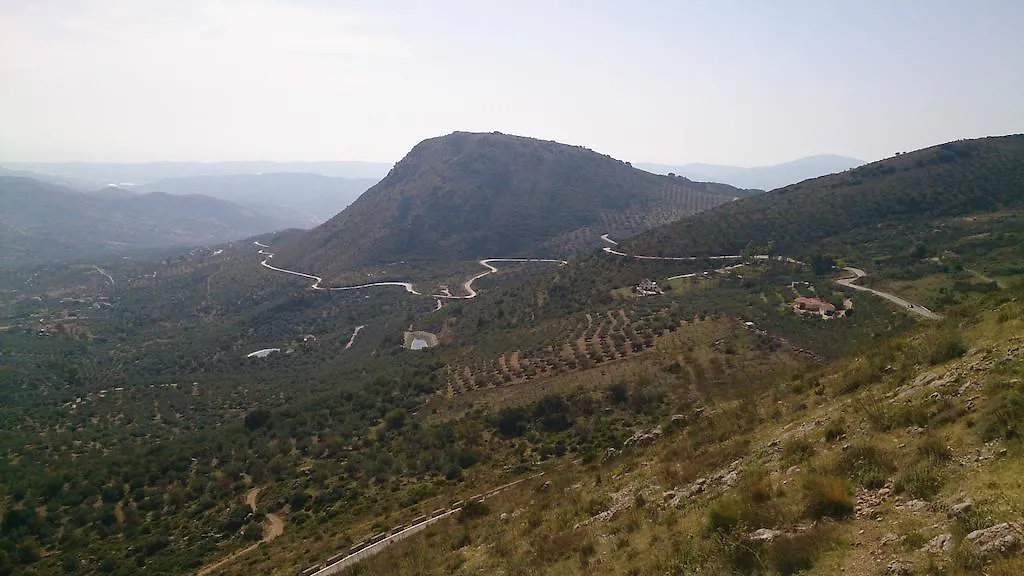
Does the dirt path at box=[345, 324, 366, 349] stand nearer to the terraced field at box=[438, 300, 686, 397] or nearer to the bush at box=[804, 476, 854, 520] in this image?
the terraced field at box=[438, 300, 686, 397]

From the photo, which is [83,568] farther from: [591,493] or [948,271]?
[948,271]

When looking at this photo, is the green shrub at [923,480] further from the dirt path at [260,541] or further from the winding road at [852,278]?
the dirt path at [260,541]

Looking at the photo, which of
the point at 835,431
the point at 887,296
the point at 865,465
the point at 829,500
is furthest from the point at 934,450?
the point at 887,296

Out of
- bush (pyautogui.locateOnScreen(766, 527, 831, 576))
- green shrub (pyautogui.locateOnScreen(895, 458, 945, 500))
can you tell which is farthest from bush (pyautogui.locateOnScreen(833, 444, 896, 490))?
bush (pyautogui.locateOnScreen(766, 527, 831, 576))

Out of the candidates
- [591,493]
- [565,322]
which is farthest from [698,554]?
[565,322]

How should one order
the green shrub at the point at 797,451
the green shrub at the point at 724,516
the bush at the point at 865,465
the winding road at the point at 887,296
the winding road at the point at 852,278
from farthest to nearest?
the winding road at the point at 852,278, the winding road at the point at 887,296, the green shrub at the point at 797,451, the green shrub at the point at 724,516, the bush at the point at 865,465

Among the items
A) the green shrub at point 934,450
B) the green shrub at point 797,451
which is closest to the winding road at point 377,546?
the green shrub at point 797,451
